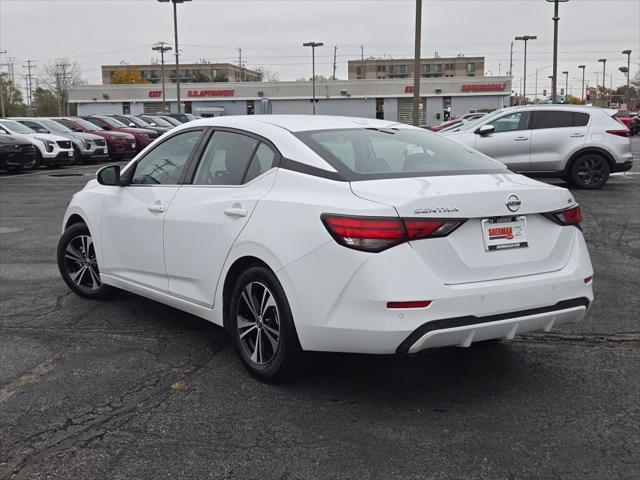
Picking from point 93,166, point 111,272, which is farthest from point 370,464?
point 93,166

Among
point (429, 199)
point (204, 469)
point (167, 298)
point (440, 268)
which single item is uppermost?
point (429, 199)

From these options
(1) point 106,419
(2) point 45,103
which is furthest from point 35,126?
(2) point 45,103

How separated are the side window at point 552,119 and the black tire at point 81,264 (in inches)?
428

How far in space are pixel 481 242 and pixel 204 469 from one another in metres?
1.76

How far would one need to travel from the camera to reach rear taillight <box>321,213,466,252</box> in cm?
360

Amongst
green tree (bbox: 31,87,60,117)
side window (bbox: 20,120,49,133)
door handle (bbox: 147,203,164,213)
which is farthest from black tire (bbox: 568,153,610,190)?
green tree (bbox: 31,87,60,117)

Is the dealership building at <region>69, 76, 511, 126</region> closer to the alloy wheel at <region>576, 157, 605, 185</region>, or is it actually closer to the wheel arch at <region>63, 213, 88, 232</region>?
the alloy wheel at <region>576, 157, 605, 185</region>

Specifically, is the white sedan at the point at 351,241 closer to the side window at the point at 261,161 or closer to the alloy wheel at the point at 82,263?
the side window at the point at 261,161

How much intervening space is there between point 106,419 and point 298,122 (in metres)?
2.18

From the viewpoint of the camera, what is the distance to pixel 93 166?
81.7 ft

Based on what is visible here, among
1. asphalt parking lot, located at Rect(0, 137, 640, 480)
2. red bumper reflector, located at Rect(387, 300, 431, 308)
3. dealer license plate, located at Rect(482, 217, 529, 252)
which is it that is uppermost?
dealer license plate, located at Rect(482, 217, 529, 252)

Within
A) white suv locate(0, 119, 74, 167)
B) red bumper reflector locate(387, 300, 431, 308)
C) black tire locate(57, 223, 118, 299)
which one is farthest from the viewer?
white suv locate(0, 119, 74, 167)

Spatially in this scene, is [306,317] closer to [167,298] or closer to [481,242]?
[481,242]

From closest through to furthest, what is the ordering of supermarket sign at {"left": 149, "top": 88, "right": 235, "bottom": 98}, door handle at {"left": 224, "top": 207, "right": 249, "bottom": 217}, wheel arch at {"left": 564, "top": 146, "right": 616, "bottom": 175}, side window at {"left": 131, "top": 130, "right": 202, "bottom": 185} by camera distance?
door handle at {"left": 224, "top": 207, "right": 249, "bottom": 217} → side window at {"left": 131, "top": 130, "right": 202, "bottom": 185} → wheel arch at {"left": 564, "top": 146, "right": 616, "bottom": 175} → supermarket sign at {"left": 149, "top": 88, "right": 235, "bottom": 98}
